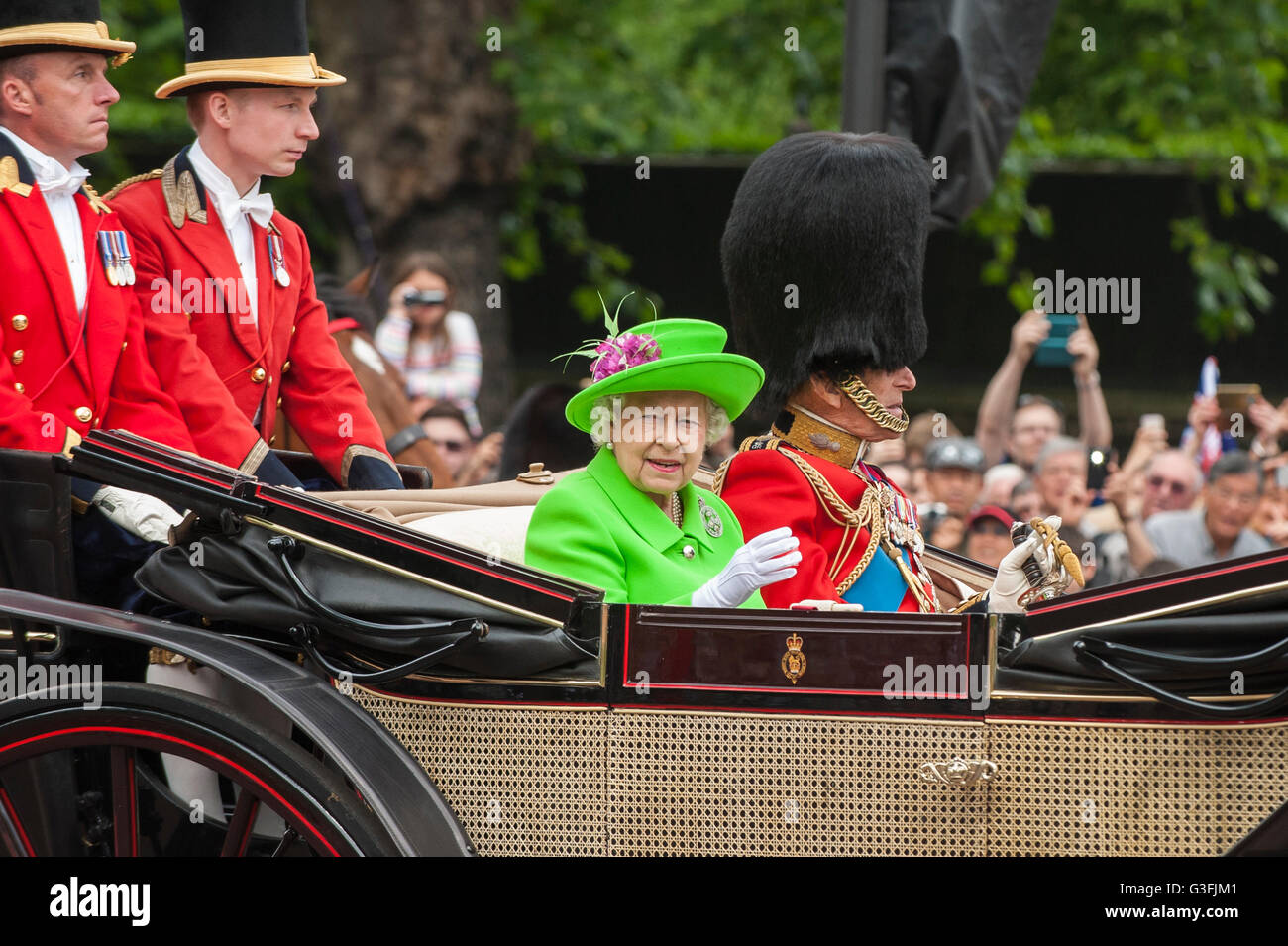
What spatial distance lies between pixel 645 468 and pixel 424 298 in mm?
3852

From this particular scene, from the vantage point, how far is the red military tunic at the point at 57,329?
3.45 meters

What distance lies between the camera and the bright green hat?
10.6 ft

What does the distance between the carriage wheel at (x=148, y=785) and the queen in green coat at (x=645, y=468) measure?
64cm

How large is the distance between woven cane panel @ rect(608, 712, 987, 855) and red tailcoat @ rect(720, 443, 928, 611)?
17.1 inches

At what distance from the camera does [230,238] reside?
151 inches

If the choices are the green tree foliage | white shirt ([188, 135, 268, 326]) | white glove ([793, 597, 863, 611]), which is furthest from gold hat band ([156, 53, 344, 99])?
the green tree foliage

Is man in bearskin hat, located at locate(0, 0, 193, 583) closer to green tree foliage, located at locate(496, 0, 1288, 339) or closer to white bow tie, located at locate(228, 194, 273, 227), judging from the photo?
white bow tie, located at locate(228, 194, 273, 227)

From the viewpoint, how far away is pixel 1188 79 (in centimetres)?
947

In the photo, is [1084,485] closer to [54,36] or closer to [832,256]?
→ [832,256]

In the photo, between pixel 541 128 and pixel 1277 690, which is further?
pixel 541 128

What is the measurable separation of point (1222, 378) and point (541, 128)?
13.9 feet

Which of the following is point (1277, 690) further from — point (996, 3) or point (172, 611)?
point (996, 3)
